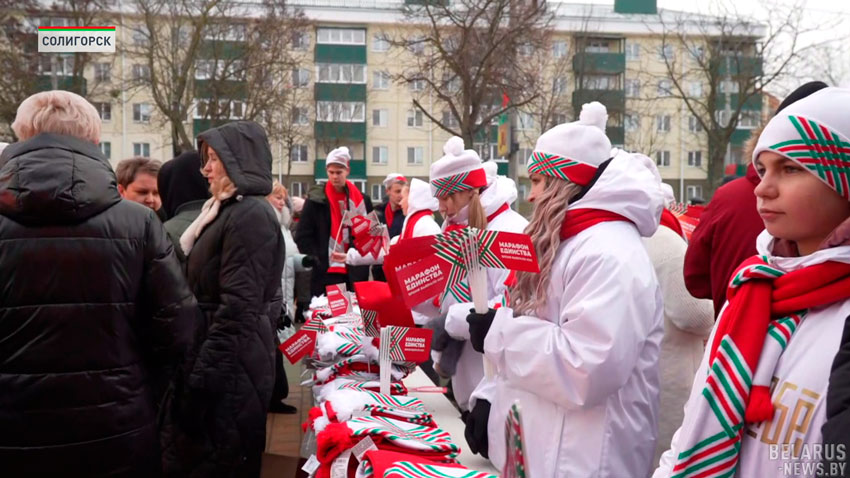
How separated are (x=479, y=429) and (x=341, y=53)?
50.9 meters

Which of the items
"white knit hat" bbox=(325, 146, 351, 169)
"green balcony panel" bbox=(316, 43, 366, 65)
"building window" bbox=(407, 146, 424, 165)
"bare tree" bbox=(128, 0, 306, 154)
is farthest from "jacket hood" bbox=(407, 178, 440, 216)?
"building window" bbox=(407, 146, 424, 165)

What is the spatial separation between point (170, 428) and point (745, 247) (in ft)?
8.76

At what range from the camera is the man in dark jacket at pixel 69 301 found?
2.86 m

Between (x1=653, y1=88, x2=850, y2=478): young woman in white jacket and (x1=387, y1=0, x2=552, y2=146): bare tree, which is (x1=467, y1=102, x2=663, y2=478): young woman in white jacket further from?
(x1=387, y1=0, x2=552, y2=146): bare tree

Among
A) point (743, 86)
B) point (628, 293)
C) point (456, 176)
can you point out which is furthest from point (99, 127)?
point (743, 86)

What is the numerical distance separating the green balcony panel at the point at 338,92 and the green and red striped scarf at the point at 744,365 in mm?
43170

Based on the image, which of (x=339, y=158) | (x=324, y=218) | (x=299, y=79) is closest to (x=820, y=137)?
(x=339, y=158)

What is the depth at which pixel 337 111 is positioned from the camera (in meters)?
44.2

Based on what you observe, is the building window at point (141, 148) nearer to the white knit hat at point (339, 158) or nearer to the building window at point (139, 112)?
the building window at point (139, 112)

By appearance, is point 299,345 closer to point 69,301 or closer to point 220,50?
point 69,301

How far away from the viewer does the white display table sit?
10.2ft

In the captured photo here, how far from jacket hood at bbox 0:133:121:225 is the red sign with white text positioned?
1199 mm

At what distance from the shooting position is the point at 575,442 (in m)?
2.55

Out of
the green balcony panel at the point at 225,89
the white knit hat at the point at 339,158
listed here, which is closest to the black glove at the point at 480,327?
the white knit hat at the point at 339,158
